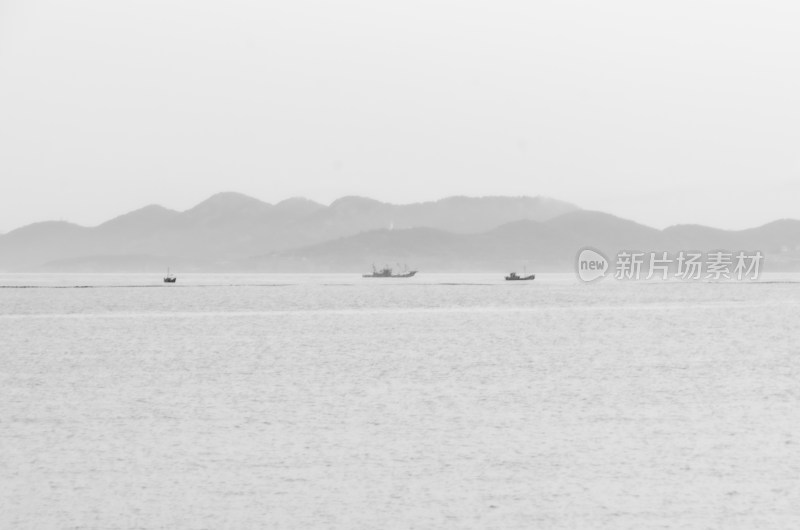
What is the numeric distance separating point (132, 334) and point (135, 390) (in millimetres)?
46554

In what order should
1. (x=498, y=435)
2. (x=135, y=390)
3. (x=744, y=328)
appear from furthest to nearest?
(x=744, y=328)
(x=135, y=390)
(x=498, y=435)

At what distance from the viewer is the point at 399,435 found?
111 feet

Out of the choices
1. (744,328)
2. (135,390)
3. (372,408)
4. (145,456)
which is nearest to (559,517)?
(145,456)

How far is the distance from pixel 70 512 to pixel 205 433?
11.9m

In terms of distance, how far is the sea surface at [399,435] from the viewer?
22750 mm

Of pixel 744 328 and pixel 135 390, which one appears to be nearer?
pixel 135 390

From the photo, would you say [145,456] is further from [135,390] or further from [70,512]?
[135,390]

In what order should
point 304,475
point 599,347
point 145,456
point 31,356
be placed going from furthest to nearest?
point 599,347 → point 31,356 → point 145,456 → point 304,475

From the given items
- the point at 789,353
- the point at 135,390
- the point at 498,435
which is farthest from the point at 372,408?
the point at 789,353

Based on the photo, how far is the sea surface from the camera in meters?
22.8

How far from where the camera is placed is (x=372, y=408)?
4153cm

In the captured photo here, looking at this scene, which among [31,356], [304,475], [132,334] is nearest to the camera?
[304,475]

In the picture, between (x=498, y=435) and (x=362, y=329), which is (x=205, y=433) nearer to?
(x=498, y=435)

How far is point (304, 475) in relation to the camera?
26500 millimetres
